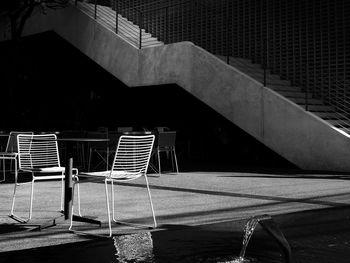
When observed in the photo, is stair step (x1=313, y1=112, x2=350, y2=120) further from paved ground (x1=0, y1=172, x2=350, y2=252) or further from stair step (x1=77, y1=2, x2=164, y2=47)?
stair step (x1=77, y1=2, x2=164, y2=47)

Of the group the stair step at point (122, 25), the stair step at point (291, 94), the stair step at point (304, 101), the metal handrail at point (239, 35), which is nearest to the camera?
the stair step at point (304, 101)

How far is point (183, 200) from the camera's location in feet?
23.1

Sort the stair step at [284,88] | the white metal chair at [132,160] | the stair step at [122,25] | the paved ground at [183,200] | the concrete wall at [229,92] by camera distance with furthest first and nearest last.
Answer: the stair step at [122,25]
the stair step at [284,88]
the concrete wall at [229,92]
the paved ground at [183,200]
the white metal chair at [132,160]

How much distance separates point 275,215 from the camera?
579cm

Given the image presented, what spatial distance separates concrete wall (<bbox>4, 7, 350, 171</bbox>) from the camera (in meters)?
11.6

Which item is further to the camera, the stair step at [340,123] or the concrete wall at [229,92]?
the stair step at [340,123]

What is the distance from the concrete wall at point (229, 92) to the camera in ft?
38.0

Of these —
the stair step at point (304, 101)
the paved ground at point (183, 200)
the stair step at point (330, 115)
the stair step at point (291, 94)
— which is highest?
the stair step at point (291, 94)

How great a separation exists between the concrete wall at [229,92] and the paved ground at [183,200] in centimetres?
143

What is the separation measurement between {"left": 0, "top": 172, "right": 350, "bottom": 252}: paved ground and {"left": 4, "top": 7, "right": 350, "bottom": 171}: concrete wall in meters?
1.43

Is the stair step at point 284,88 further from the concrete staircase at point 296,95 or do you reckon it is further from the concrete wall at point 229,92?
the concrete wall at point 229,92

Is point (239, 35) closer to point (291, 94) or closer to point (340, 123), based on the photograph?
point (291, 94)

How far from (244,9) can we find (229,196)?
8.56 metres

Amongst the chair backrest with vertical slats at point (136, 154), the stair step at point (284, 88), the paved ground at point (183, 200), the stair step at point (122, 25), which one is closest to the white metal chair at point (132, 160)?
the chair backrest with vertical slats at point (136, 154)
